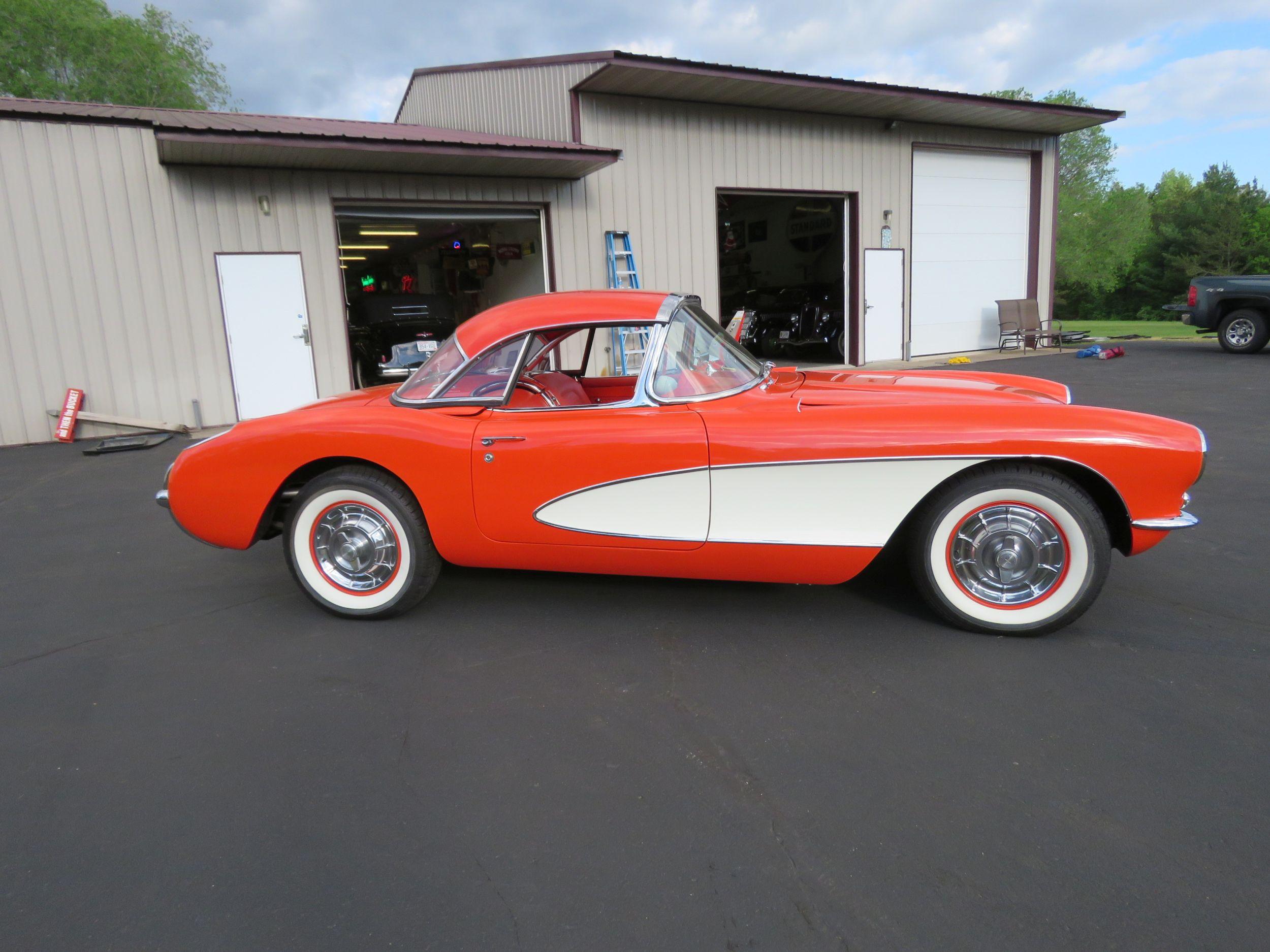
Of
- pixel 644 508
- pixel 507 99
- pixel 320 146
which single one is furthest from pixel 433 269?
pixel 644 508

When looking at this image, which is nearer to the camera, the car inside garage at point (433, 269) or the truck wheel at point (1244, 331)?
the car inside garage at point (433, 269)

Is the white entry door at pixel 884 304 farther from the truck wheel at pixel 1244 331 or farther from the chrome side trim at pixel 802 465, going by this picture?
the chrome side trim at pixel 802 465

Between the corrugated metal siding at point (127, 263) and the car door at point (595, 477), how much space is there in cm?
814

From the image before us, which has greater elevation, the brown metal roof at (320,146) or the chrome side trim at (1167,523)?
the brown metal roof at (320,146)

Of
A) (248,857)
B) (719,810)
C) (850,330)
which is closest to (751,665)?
(719,810)

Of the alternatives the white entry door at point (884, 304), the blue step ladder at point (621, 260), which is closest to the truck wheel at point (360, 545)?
the blue step ladder at point (621, 260)

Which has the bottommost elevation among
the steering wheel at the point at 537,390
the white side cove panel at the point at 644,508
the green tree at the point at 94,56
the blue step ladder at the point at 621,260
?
the white side cove panel at the point at 644,508

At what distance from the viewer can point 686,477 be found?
3182 mm

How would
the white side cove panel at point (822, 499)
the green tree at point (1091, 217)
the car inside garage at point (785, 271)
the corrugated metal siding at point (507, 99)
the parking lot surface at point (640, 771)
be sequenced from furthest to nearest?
1. the green tree at point (1091, 217)
2. the car inside garage at point (785, 271)
3. the corrugated metal siding at point (507, 99)
4. the white side cove panel at point (822, 499)
5. the parking lot surface at point (640, 771)

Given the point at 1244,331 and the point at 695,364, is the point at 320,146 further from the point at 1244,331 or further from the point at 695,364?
the point at 1244,331

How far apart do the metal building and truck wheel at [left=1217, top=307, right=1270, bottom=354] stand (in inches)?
145

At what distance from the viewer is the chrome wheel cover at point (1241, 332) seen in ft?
43.4

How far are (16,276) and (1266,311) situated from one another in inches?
703

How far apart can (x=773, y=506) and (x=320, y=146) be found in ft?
26.9
